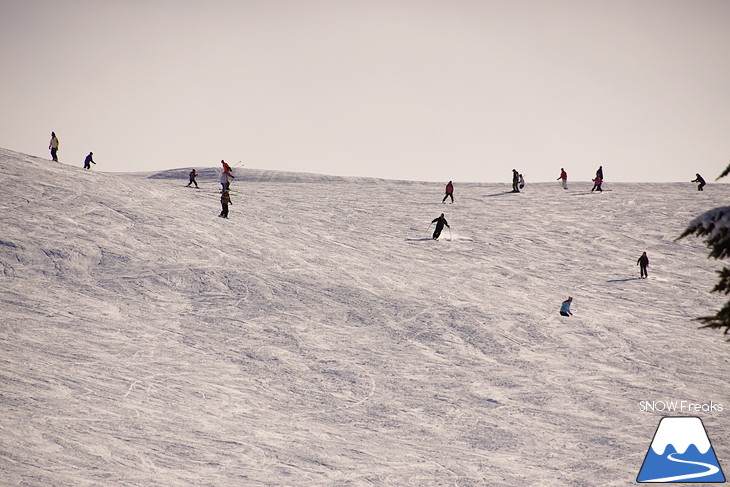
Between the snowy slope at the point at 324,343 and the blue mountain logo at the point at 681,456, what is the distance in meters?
0.26

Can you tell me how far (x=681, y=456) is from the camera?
16.4 meters

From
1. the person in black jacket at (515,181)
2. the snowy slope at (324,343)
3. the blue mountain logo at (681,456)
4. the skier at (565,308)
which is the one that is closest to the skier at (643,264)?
the snowy slope at (324,343)

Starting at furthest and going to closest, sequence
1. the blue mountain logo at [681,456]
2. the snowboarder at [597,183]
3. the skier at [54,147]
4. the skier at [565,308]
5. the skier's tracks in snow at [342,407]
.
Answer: the snowboarder at [597,183]
the skier at [54,147]
the skier at [565,308]
the skier's tracks in snow at [342,407]
the blue mountain logo at [681,456]

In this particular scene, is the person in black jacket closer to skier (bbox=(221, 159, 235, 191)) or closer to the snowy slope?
the snowy slope


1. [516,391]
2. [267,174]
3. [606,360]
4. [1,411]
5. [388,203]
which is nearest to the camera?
[1,411]

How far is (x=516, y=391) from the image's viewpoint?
18.2 meters

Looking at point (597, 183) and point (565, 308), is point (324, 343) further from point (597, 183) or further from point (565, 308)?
point (597, 183)

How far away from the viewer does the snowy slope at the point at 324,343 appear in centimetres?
1455

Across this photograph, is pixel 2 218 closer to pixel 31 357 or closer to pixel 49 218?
pixel 49 218

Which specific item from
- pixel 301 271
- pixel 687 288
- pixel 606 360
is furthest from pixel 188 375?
pixel 687 288

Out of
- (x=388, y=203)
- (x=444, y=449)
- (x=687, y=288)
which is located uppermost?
(x=388, y=203)

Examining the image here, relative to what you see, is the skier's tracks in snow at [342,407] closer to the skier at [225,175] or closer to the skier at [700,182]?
the skier at [225,175]

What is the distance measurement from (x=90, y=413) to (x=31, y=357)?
9.64 ft

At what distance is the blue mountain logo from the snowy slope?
260 mm
